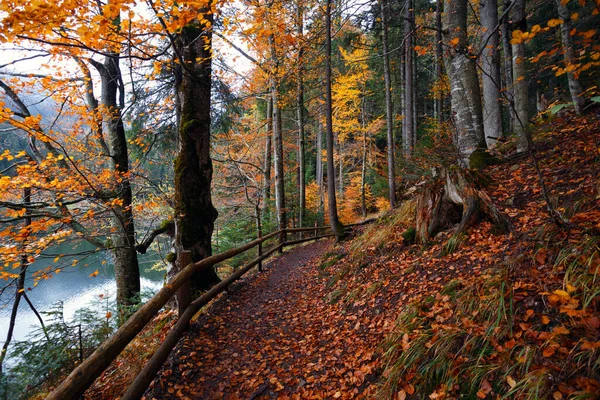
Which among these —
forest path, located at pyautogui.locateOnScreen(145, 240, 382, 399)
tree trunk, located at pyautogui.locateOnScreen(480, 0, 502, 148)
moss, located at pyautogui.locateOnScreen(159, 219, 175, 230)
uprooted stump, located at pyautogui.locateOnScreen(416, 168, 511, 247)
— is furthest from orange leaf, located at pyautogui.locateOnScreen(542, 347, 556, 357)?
tree trunk, located at pyautogui.locateOnScreen(480, 0, 502, 148)

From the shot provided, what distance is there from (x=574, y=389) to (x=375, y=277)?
3120 millimetres

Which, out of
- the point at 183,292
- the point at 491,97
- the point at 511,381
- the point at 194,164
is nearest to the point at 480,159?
the point at 491,97

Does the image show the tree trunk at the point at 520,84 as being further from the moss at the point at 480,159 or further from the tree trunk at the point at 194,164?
the tree trunk at the point at 194,164

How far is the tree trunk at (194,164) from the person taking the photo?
5.46m

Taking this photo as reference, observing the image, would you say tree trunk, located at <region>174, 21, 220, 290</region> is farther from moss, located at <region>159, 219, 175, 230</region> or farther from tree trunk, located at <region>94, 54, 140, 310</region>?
tree trunk, located at <region>94, 54, 140, 310</region>

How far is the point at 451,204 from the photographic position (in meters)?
4.93

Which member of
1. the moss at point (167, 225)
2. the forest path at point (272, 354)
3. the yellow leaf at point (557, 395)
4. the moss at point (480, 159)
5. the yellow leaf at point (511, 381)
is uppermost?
the moss at point (480, 159)

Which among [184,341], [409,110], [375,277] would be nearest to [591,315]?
[375,277]

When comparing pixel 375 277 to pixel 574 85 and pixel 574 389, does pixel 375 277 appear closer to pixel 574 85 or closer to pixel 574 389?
pixel 574 389

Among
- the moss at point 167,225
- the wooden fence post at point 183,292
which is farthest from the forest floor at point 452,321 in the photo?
the moss at point 167,225

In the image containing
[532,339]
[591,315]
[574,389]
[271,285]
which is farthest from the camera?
[271,285]

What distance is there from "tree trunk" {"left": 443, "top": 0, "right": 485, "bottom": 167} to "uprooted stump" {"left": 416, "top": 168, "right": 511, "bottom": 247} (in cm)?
149

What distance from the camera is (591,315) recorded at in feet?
6.97

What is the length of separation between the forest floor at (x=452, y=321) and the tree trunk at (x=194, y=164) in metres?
1.28
